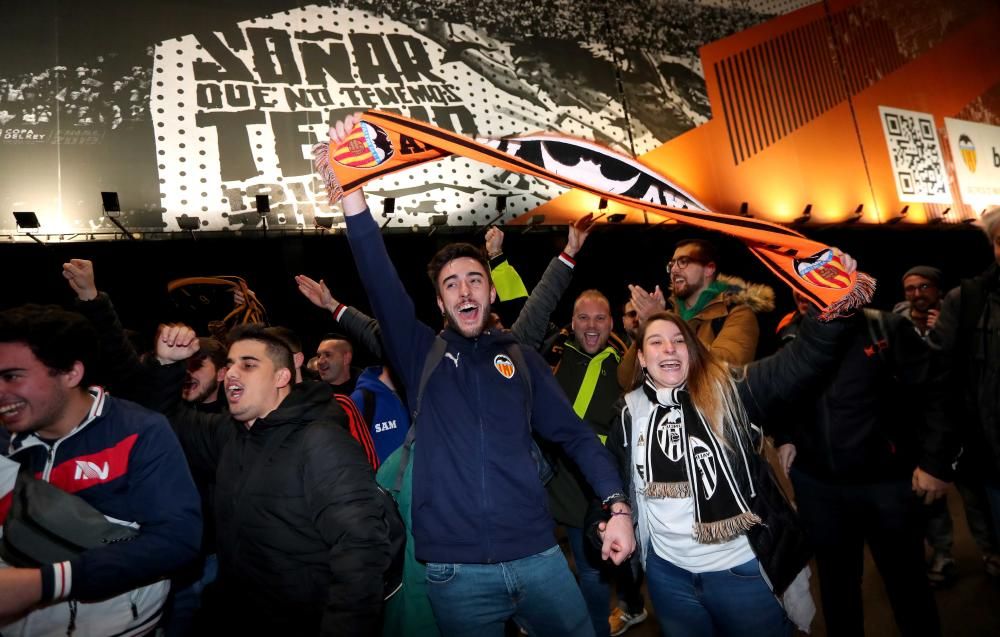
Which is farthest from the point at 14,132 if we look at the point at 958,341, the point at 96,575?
the point at 958,341

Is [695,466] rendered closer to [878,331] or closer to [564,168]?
[564,168]

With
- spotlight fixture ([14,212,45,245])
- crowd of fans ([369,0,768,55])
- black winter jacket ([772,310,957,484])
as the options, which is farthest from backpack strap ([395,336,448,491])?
crowd of fans ([369,0,768,55])

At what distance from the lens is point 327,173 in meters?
1.90

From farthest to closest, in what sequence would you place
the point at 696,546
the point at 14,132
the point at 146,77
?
the point at 146,77 → the point at 14,132 → the point at 696,546

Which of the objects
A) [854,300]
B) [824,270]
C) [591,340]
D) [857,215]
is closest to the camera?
[854,300]

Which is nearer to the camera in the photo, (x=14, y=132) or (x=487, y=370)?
(x=487, y=370)

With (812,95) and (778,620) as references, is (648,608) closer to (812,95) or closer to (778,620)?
(778,620)

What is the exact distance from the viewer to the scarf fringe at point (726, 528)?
179cm

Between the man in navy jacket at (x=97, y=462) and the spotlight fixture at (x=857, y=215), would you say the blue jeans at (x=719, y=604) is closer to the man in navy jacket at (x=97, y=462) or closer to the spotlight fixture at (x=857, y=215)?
the man in navy jacket at (x=97, y=462)

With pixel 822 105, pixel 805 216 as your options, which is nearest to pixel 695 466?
pixel 805 216

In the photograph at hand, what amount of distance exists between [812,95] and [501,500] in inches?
374

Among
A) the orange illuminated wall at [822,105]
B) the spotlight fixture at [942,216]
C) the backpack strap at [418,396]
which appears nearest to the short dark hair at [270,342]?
the backpack strap at [418,396]

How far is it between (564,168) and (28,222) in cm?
544

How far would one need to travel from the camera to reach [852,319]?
1737mm
